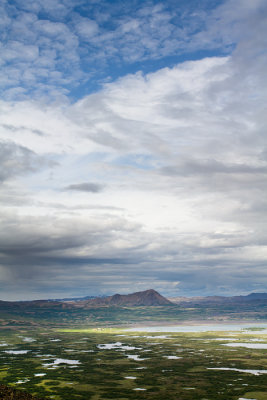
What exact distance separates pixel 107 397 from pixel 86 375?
30.8 metres

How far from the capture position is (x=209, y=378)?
11100cm

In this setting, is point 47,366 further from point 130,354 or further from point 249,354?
point 249,354

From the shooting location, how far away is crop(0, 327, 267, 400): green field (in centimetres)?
9438

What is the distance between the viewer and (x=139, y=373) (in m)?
121

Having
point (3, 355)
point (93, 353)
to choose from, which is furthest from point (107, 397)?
point (3, 355)

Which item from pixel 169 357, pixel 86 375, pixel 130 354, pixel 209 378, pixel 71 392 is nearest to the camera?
pixel 71 392

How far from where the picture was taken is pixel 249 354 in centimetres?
16062

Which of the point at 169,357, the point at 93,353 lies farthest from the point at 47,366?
the point at 169,357

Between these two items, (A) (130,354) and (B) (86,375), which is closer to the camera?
(B) (86,375)

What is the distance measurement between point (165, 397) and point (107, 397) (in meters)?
14.2

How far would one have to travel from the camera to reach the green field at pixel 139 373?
9438cm

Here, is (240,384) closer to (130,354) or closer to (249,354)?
(249,354)

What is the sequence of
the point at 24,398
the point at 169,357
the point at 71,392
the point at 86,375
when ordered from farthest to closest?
the point at 169,357 → the point at 86,375 → the point at 71,392 → the point at 24,398

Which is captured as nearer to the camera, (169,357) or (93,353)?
→ (169,357)
